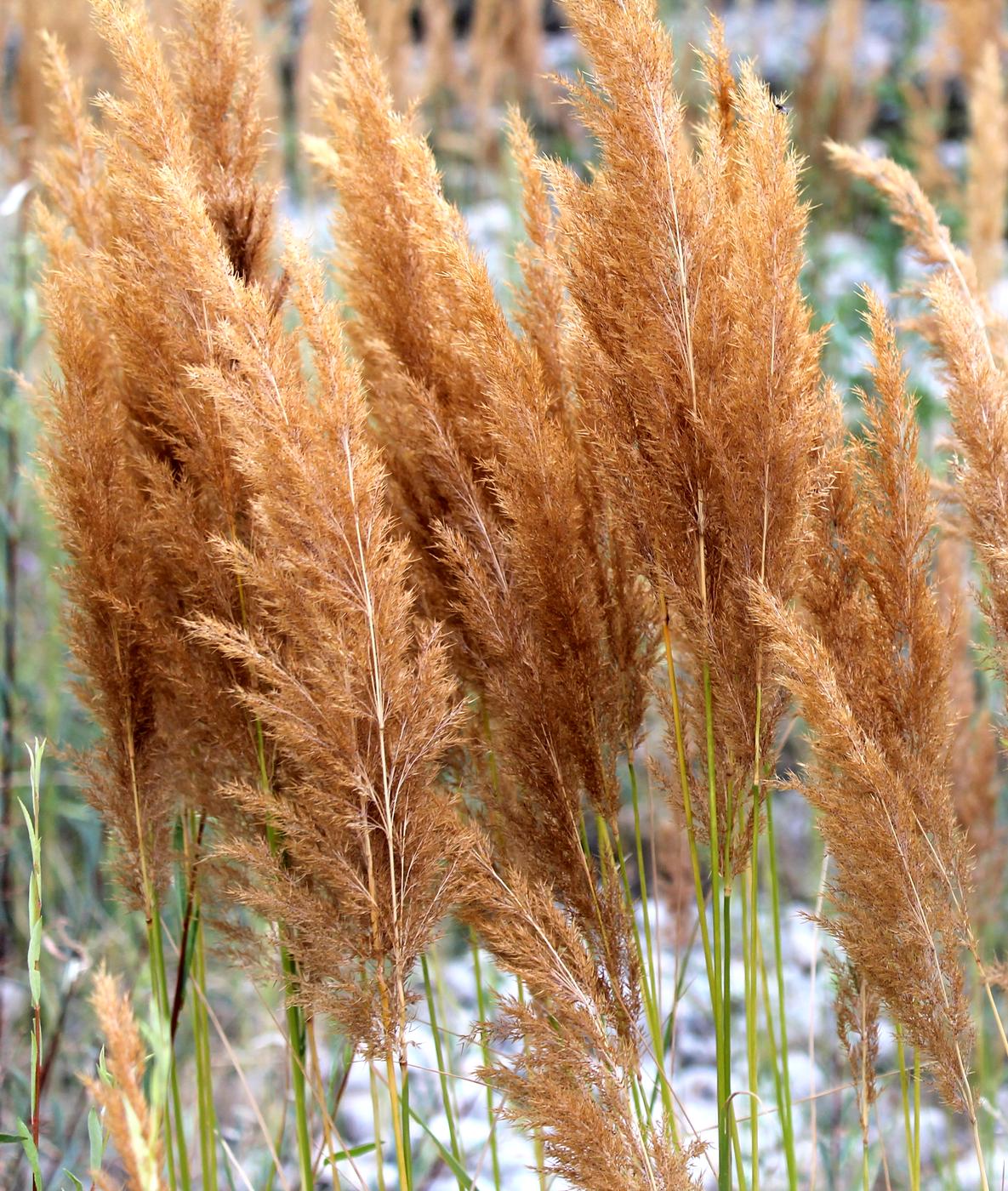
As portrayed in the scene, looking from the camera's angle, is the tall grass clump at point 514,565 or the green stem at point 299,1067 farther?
the green stem at point 299,1067

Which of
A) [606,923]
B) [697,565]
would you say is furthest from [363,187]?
[606,923]

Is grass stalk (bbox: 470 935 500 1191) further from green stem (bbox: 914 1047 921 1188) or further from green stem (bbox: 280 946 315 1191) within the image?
green stem (bbox: 914 1047 921 1188)

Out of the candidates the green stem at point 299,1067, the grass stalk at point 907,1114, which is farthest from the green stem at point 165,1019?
the grass stalk at point 907,1114

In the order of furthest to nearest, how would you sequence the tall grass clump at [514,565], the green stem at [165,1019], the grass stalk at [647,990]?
the green stem at [165,1019] → the grass stalk at [647,990] → the tall grass clump at [514,565]

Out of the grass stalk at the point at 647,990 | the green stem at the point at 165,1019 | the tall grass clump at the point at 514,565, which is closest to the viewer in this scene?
the tall grass clump at the point at 514,565

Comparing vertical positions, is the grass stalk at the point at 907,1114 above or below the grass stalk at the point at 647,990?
below

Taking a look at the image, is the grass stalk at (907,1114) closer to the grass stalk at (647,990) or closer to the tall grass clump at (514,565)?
the tall grass clump at (514,565)

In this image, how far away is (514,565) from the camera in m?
1.19

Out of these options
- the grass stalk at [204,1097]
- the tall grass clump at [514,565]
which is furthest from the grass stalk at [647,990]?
the grass stalk at [204,1097]

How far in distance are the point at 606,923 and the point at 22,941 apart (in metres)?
1.80

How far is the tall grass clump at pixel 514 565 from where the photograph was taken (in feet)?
3.52

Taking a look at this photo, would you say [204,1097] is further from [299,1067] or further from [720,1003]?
[720,1003]

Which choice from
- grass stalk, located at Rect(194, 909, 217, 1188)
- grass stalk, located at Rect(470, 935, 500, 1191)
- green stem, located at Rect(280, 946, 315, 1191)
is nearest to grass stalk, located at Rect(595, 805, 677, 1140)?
grass stalk, located at Rect(470, 935, 500, 1191)

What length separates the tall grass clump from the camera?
1.07 metres
